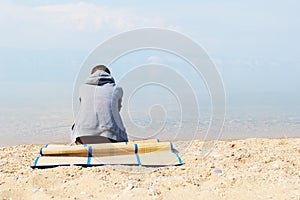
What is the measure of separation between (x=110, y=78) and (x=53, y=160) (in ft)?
4.66

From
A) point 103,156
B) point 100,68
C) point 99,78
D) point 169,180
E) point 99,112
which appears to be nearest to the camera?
point 169,180

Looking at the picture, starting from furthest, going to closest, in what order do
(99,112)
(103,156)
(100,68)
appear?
(100,68), (99,112), (103,156)

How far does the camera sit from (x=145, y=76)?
248 inches

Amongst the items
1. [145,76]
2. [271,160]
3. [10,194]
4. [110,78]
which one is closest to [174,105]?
[145,76]

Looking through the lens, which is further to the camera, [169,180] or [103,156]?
[103,156]

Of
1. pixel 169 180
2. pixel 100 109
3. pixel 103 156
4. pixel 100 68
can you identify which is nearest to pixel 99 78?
pixel 100 68

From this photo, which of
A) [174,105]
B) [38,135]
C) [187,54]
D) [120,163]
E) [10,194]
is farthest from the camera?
[38,135]

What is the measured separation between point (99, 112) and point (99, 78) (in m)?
0.50

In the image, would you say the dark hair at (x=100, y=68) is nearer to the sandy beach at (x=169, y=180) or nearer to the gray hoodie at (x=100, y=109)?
the gray hoodie at (x=100, y=109)

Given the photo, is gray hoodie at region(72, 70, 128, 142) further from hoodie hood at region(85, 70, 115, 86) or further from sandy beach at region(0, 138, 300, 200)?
sandy beach at region(0, 138, 300, 200)

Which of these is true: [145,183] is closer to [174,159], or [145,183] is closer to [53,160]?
[174,159]

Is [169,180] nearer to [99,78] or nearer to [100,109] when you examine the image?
[100,109]

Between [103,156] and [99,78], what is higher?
[99,78]

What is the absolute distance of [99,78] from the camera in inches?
221
